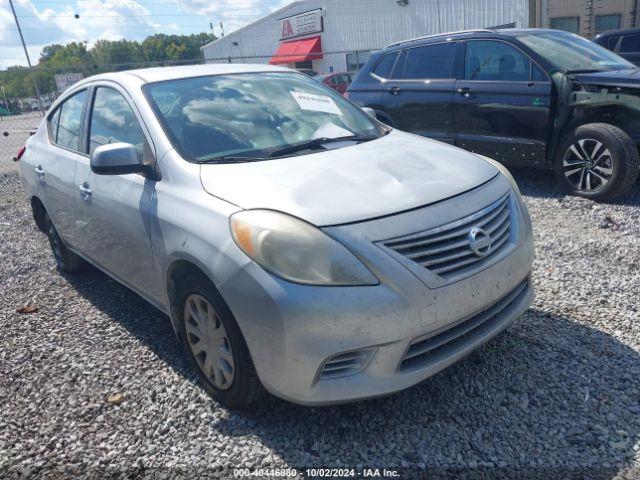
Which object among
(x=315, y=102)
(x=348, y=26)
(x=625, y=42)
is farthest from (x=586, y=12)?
(x=315, y=102)

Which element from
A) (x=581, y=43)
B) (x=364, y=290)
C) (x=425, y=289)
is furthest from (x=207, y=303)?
(x=581, y=43)

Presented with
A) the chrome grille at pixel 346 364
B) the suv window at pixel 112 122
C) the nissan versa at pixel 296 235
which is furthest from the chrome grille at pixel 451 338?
the suv window at pixel 112 122

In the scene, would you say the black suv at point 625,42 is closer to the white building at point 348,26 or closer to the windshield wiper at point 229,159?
the windshield wiper at point 229,159

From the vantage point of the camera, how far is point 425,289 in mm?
2240

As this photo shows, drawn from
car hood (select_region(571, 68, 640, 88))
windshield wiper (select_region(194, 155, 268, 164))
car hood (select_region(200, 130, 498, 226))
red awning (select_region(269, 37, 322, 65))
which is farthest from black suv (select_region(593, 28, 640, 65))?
red awning (select_region(269, 37, 322, 65))

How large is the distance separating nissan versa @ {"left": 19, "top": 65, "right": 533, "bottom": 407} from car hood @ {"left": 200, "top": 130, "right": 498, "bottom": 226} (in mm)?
10

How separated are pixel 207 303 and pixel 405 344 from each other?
94 centimetres

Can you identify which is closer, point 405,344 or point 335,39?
point 405,344

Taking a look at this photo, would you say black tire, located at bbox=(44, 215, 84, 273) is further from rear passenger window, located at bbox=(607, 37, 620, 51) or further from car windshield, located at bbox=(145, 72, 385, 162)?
rear passenger window, located at bbox=(607, 37, 620, 51)

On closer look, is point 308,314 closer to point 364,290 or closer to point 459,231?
point 364,290

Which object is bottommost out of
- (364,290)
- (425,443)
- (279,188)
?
(425,443)

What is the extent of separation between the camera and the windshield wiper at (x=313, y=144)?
2987mm

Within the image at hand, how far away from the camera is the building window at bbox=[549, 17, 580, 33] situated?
23.2 metres

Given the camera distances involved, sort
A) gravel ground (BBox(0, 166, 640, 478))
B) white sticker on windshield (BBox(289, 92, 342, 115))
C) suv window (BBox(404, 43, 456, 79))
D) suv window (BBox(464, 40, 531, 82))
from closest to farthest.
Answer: gravel ground (BBox(0, 166, 640, 478))
white sticker on windshield (BBox(289, 92, 342, 115))
suv window (BBox(464, 40, 531, 82))
suv window (BBox(404, 43, 456, 79))
